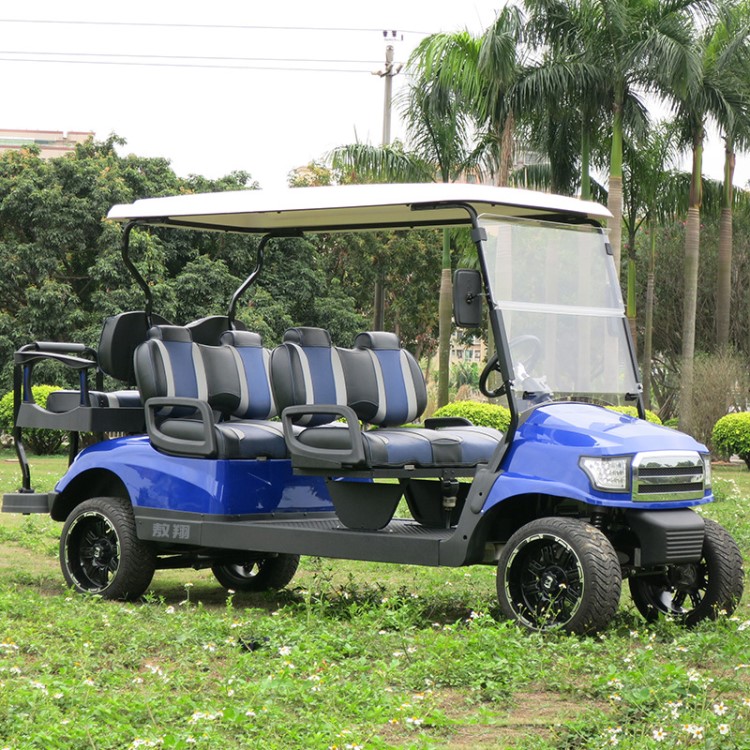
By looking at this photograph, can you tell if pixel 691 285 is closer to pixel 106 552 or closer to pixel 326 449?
pixel 106 552

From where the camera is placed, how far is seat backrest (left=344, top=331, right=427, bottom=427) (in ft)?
27.0

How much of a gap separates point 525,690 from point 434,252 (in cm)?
2998

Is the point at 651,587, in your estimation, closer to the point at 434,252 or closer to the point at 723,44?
the point at 723,44

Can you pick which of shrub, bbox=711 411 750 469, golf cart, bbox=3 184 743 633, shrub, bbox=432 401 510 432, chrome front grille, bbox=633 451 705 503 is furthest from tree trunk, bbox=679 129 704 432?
chrome front grille, bbox=633 451 705 503

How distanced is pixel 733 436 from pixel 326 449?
17.9 metres

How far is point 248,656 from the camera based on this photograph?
5820 mm

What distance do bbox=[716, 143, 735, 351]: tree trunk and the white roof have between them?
21.5m

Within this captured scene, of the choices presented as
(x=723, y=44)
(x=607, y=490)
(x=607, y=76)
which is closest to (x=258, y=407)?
(x=607, y=490)

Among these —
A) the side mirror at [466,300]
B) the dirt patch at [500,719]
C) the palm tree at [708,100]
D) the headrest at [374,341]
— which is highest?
the palm tree at [708,100]

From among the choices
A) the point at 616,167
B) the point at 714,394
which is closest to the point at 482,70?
the point at 616,167

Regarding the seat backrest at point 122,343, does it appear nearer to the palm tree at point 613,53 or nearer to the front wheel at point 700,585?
the front wheel at point 700,585

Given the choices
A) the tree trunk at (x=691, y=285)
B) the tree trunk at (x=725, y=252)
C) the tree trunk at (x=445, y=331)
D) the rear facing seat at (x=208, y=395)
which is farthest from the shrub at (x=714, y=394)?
the rear facing seat at (x=208, y=395)

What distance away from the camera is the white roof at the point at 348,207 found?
7.15 m

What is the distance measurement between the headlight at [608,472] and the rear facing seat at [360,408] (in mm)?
1142
